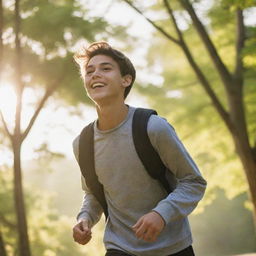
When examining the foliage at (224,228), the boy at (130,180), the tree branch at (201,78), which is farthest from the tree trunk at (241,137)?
the foliage at (224,228)

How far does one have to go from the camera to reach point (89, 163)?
2.62 metres

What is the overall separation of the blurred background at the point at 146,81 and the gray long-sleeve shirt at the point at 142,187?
136 inches

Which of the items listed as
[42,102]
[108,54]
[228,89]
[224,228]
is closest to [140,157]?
[108,54]

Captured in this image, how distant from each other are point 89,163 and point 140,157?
0.31 m

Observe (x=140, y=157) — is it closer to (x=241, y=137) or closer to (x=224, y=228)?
(x=241, y=137)

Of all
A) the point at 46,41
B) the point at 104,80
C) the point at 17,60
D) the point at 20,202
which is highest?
the point at 46,41

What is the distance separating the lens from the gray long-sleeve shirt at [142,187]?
2389 millimetres

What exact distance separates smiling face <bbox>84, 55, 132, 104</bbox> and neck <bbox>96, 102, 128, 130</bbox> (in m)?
0.04

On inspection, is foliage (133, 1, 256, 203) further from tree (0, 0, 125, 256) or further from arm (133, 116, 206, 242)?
arm (133, 116, 206, 242)

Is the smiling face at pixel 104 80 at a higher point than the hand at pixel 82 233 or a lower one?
higher

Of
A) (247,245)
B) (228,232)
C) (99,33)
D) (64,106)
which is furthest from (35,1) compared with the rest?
(228,232)

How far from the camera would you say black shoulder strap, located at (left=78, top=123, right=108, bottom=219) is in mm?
→ 2623

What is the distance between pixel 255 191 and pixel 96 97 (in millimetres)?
6409

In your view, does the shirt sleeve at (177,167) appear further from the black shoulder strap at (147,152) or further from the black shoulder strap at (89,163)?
the black shoulder strap at (89,163)
